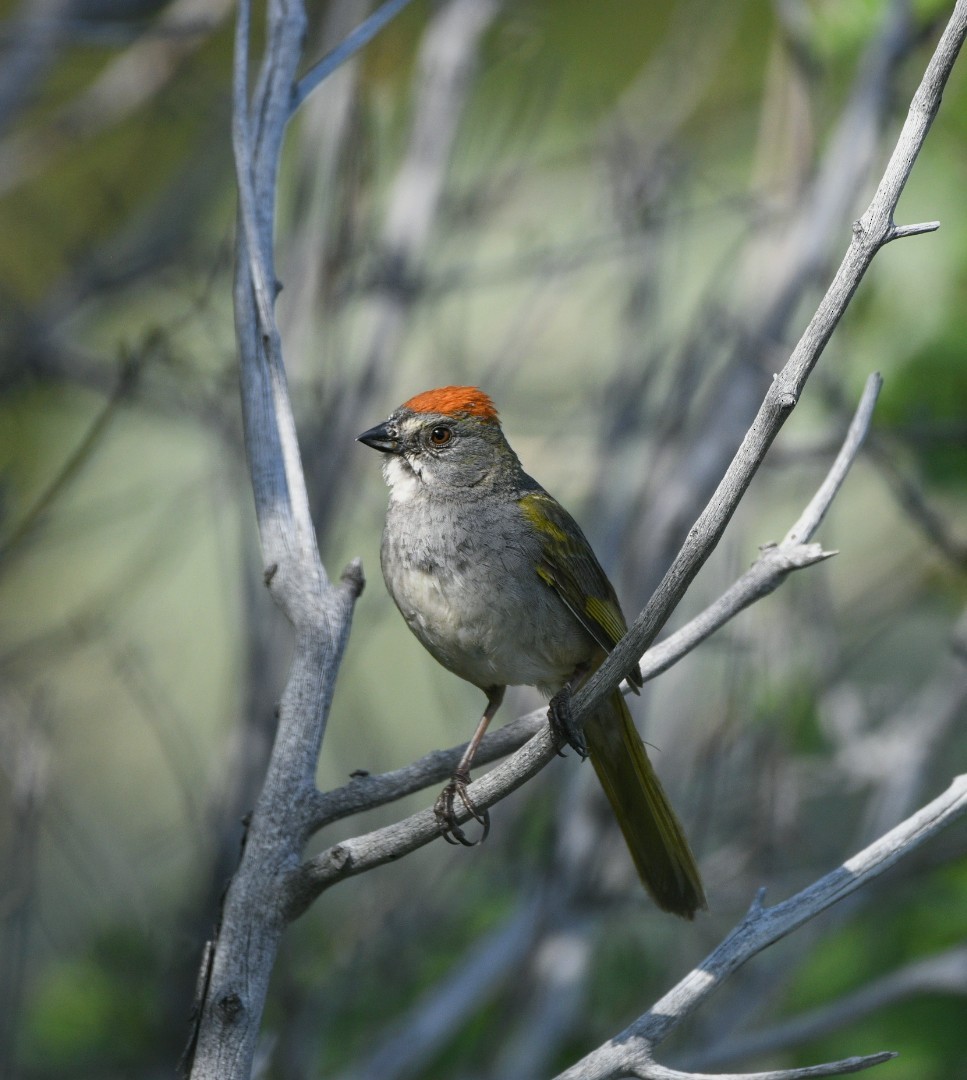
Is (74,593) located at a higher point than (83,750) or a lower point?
higher

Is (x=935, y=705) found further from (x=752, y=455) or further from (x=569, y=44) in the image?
(x=569, y=44)

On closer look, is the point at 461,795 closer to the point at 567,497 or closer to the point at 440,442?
the point at 440,442

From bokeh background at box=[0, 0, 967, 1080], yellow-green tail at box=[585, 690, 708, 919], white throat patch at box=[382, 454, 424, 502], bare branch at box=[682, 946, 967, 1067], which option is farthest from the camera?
bokeh background at box=[0, 0, 967, 1080]

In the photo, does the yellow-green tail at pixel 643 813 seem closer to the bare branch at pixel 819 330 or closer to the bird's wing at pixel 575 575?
the bird's wing at pixel 575 575

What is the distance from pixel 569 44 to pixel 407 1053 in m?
4.89

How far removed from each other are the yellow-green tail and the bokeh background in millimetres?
804

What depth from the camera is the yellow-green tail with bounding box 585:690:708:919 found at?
330 cm

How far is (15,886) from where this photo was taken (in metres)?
3.91

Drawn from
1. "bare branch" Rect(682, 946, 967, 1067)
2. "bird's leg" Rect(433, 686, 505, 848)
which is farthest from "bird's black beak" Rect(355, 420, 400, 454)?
"bare branch" Rect(682, 946, 967, 1067)

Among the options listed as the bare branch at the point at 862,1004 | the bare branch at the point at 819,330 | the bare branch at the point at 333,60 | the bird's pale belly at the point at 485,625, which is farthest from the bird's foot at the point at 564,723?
the bare branch at the point at 862,1004

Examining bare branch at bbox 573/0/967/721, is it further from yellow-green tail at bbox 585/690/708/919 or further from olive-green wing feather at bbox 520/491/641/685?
olive-green wing feather at bbox 520/491/641/685

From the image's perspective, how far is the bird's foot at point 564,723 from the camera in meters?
2.38

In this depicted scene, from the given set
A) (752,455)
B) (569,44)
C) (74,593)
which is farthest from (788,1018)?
(74,593)

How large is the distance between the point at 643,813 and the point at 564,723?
3.44 feet
